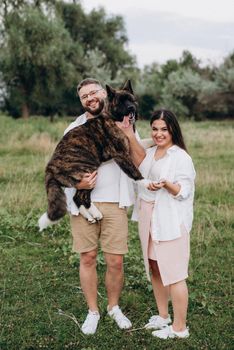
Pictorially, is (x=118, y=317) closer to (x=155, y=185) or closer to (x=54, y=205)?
(x=54, y=205)

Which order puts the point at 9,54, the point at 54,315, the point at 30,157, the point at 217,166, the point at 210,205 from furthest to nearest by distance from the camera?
the point at 9,54 → the point at 30,157 → the point at 217,166 → the point at 210,205 → the point at 54,315

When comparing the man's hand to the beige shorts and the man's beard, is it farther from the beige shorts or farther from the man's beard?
the man's beard

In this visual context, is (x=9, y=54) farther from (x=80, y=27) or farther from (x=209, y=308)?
(x=209, y=308)

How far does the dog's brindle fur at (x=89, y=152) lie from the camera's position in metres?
3.94

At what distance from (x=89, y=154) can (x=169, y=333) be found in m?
1.59

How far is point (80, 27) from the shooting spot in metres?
38.5

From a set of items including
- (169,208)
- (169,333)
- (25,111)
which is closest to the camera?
(169,208)

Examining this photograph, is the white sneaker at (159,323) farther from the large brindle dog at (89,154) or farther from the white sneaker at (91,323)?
the large brindle dog at (89,154)

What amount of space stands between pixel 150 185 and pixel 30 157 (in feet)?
35.1

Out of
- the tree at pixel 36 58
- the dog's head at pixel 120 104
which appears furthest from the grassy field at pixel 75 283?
the tree at pixel 36 58

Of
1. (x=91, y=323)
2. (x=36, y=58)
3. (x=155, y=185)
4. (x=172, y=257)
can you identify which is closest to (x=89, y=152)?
(x=155, y=185)

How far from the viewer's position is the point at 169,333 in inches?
164

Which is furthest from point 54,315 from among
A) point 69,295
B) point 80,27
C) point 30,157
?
point 80,27

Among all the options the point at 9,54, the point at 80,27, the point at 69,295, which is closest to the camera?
the point at 69,295
